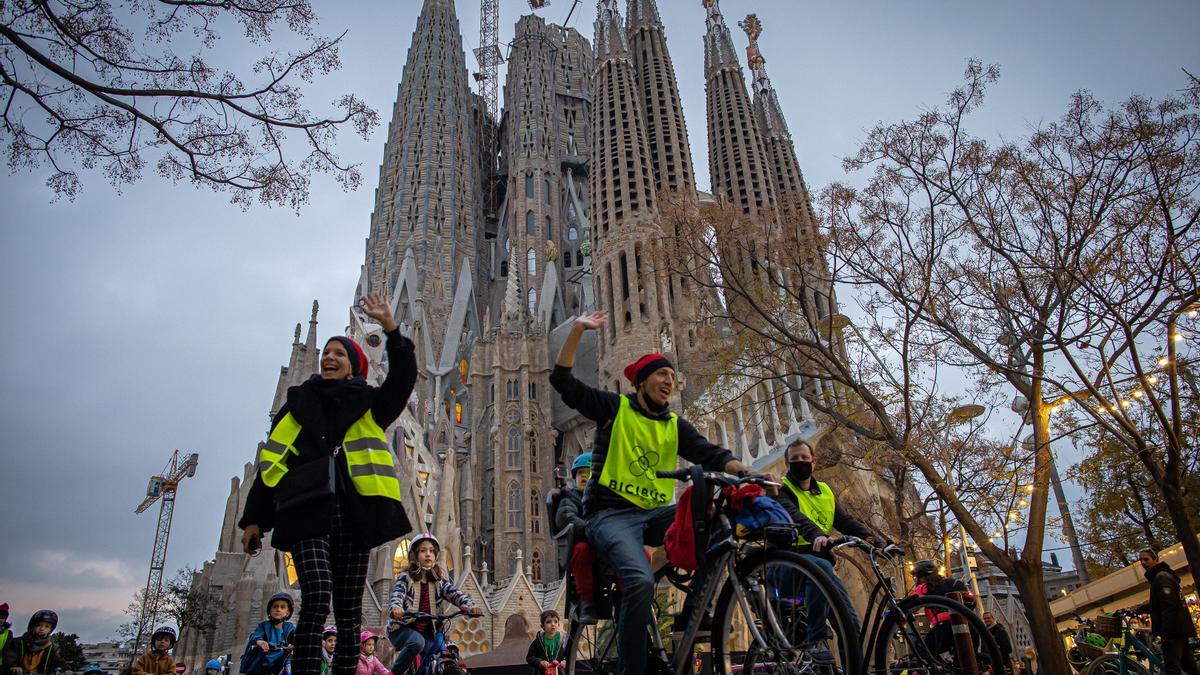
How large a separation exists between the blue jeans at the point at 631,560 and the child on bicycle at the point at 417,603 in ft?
7.23

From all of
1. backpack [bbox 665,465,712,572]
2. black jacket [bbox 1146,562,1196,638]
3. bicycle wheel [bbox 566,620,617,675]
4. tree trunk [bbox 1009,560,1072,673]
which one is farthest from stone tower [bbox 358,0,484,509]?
backpack [bbox 665,465,712,572]

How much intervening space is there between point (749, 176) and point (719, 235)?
2938 cm

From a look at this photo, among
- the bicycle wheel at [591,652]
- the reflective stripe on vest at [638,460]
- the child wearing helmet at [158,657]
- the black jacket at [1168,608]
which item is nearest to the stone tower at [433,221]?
the child wearing helmet at [158,657]

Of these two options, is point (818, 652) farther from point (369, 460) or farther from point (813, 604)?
point (369, 460)

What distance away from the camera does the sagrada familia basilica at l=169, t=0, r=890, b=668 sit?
1156 inches

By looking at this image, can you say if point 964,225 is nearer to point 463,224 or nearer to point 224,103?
point 224,103

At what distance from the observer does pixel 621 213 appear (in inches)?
1483

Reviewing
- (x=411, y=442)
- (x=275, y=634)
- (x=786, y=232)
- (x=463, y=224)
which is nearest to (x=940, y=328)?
(x=786, y=232)

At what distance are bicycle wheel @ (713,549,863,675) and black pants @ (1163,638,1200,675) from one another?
16.3 feet

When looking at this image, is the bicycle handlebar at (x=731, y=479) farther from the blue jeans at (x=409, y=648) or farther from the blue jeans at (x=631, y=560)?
the blue jeans at (x=409, y=648)

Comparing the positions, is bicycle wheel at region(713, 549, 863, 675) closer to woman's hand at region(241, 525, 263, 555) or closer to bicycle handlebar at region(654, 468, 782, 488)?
bicycle handlebar at region(654, 468, 782, 488)

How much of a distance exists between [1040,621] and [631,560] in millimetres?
8627

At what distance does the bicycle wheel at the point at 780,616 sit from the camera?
3148mm

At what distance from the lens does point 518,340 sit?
134 ft
